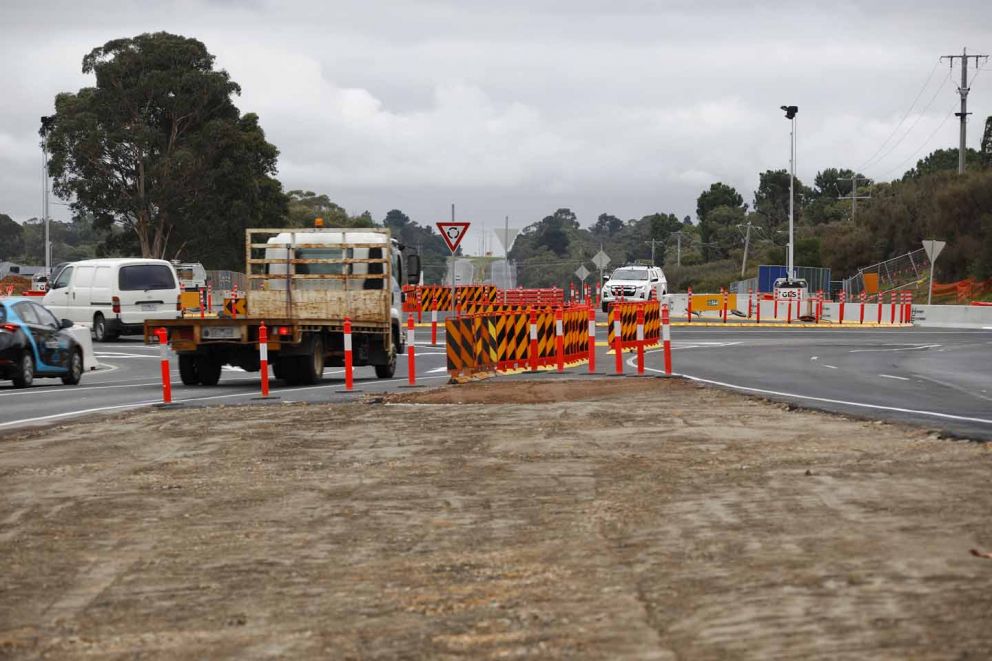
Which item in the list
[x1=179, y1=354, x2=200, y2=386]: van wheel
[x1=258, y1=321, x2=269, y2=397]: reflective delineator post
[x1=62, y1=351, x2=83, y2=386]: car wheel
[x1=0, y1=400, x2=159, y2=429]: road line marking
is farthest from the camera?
[x1=62, y1=351, x2=83, y2=386]: car wheel

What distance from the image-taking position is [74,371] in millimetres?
25984

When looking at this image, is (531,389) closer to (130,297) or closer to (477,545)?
(477,545)

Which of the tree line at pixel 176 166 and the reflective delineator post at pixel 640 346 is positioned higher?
the tree line at pixel 176 166

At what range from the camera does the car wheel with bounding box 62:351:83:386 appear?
2589 centimetres

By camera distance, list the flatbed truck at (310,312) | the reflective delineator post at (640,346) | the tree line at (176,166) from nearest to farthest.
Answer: the flatbed truck at (310,312) < the reflective delineator post at (640,346) < the tree line at (176,166)

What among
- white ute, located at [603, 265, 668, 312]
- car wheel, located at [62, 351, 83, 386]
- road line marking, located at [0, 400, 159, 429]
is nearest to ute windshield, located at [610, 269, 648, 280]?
white ute, located at [603, 265, 668, 312]

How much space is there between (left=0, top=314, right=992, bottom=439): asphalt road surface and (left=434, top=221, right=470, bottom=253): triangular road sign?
8.60ft

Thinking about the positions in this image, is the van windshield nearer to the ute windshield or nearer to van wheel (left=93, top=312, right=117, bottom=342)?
van wheel (left=93, top=312, right=117, bottom=342)

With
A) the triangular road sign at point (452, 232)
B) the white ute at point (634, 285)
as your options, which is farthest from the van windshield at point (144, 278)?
the white ute at point (634, 285)

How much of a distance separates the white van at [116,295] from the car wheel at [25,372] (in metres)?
15.8

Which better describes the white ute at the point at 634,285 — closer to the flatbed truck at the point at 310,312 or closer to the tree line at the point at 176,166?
the tree line at the point at 176,166

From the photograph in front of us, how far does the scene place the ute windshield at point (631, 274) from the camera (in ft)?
204

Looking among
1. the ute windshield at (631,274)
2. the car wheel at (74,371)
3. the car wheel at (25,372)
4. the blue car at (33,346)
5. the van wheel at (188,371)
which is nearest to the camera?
the blue car at (33,346)

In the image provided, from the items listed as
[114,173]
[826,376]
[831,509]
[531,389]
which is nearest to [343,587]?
[831,509]
